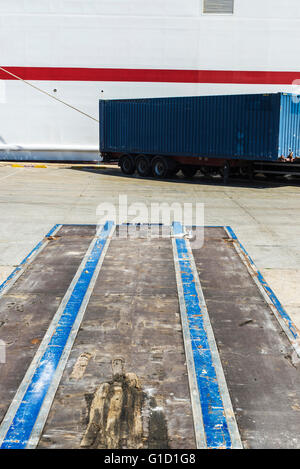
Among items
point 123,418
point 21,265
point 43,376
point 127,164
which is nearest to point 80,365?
point 43,376

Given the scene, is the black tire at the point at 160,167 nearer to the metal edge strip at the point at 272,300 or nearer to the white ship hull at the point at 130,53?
the white ship hull at the point at 130,53

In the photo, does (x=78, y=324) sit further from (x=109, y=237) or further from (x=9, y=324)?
(x=109, y=237)

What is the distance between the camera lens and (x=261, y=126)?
763 inches

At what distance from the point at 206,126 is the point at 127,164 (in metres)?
5.27

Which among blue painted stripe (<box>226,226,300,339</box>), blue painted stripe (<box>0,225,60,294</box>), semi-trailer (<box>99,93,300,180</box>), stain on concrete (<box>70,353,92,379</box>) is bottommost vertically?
stain on concrete (<box>70,353,92,379</box>)

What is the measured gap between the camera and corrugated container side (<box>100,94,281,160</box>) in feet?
63.8

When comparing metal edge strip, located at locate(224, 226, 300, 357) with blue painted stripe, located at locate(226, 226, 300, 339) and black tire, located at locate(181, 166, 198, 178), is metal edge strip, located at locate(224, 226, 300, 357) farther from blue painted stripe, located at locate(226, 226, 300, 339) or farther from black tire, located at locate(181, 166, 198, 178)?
black tire, located at locate(181, 166, 198, 178)

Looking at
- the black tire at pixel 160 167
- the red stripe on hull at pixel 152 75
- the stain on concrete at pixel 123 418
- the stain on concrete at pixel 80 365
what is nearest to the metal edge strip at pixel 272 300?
the stain on concrete at pixel 123 418

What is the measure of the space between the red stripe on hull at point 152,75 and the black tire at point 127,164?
5836 mm

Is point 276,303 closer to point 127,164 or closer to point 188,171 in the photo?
point 188,171

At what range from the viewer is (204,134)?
2117cm

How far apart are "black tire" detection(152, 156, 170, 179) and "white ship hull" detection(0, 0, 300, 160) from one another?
21.0 ft

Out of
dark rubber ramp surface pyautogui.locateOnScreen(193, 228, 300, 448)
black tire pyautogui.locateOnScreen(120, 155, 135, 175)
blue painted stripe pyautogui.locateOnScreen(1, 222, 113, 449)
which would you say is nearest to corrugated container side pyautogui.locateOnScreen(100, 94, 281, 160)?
black tire pyautogui.locateOnScreen(120, 155, 135, 175)

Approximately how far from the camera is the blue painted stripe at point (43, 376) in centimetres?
384
